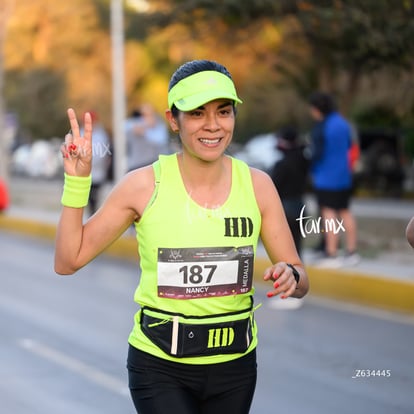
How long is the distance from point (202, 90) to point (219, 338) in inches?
31.7

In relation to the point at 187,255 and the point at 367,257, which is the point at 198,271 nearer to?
the point at 187,255

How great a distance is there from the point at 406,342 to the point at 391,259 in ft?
13.0

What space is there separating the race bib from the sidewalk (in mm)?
6606

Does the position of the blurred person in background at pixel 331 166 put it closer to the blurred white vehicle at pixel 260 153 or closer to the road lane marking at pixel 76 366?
the road lane marking at pixel 76 366

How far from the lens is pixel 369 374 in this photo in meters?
7.19

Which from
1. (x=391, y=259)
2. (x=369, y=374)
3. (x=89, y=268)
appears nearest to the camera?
(x=369, y=374)

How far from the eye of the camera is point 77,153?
337cm

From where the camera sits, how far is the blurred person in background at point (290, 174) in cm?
985

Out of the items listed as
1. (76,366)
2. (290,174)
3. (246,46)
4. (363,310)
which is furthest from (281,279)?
(246,46)

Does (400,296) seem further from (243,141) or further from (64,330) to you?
(243,141)

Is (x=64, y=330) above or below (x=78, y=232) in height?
below

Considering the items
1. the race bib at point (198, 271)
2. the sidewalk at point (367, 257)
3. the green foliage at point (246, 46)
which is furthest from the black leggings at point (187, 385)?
the green foliage at point (246, 46)

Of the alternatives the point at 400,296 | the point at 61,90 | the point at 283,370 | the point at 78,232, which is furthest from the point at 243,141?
the point at 78,232

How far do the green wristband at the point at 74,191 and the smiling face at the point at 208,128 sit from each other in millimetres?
362
